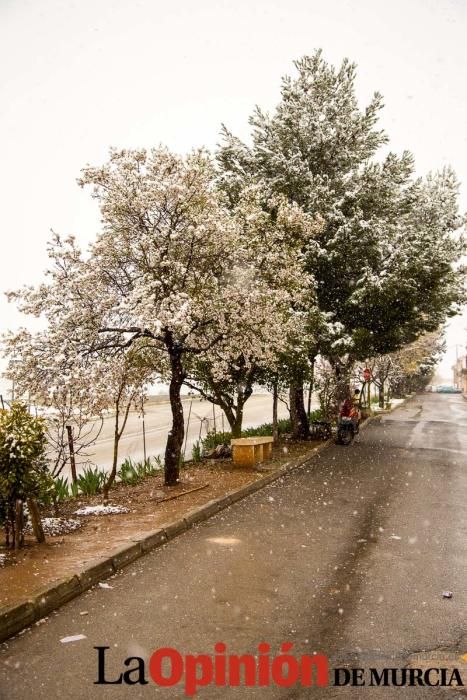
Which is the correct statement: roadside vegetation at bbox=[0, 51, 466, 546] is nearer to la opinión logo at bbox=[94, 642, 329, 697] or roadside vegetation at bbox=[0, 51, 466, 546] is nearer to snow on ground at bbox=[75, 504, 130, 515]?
snow on ground at bbox=[75, 504, 130, 515]

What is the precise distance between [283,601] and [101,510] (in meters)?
4.54

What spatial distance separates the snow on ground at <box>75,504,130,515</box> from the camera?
903cm

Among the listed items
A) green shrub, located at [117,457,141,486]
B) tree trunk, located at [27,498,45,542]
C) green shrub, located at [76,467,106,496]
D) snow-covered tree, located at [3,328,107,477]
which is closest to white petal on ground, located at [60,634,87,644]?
tree trunk, located at [27,498,45,542]

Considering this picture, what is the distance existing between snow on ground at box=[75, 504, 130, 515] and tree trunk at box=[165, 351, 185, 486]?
2.08 meters

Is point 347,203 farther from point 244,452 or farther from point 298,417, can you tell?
point 244,452

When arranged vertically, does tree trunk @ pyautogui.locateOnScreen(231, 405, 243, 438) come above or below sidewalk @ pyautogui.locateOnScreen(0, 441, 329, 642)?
above

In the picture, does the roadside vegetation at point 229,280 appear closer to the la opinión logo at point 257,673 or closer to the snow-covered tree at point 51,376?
the snow-covered tree at point 51,376

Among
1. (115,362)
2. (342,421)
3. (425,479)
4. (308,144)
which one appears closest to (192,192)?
(115,362)

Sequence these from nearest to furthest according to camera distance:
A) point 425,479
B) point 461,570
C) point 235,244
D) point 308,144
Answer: point 461,570
point 235,244
point 425,479
point 308,144

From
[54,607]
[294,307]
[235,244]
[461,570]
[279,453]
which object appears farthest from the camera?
[294,307]

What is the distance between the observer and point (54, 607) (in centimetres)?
541

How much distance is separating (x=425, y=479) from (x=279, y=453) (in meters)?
4.82

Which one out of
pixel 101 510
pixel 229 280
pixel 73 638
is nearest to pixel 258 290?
pixel 229 280

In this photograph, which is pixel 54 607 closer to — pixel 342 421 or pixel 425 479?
pixel 425 479
